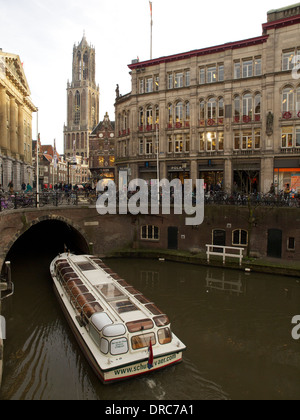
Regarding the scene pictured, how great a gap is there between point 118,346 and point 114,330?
0.55 m

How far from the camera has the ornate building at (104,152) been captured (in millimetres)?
56625

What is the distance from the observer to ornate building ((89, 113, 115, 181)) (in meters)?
56.6

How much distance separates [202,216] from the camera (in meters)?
26.9

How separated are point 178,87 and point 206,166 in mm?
9957

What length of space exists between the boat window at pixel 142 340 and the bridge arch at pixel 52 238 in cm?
1559

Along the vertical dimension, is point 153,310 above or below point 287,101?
below

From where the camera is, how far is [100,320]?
11.9 meters

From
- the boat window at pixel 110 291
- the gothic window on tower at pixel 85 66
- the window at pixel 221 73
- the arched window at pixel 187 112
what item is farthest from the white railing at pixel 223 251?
the gothic window on tower at pixel 85 66

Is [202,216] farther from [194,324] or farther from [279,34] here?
[279,34]

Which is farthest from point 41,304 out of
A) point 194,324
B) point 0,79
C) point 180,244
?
point 0,79

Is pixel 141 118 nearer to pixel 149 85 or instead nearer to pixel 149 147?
pixel 149 147

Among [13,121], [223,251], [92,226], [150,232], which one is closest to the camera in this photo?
[223,251]

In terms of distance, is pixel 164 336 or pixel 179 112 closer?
pixel 164 336

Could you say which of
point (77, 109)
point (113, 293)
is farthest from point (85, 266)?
point (77, 109)
